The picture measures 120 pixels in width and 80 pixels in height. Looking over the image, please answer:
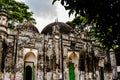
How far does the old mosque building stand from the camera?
15312 millimetres

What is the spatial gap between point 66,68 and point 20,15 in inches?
370

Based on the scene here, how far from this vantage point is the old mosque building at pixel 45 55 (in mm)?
15312

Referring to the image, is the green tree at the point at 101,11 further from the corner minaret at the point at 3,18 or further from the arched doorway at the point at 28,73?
the arched doorway at the point at 28,73

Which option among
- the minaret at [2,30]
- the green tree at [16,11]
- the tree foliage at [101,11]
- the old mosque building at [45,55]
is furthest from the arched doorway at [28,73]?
the tree foliage at [101,11]

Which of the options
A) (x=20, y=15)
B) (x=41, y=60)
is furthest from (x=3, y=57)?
(x=20, y=15)

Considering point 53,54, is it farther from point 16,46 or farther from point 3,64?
point 3,64

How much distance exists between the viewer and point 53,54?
55.9ft

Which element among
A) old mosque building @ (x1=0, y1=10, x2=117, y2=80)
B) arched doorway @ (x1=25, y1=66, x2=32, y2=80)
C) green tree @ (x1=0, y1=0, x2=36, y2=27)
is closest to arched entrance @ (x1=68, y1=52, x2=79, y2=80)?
old mosque building @ (x1=0, y1=10, x2=117, y2=80)

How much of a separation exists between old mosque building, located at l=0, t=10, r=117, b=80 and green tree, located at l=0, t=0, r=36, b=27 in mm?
4815

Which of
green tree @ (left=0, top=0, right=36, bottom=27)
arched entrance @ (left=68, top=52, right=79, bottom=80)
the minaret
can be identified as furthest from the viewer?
green tree @ (left=0, top=0, right=36, bottom=27)

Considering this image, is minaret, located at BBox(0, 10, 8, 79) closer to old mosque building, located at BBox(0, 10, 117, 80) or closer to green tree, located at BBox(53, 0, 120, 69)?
old mosque building, located at BBox(0, 10, 117, 80)

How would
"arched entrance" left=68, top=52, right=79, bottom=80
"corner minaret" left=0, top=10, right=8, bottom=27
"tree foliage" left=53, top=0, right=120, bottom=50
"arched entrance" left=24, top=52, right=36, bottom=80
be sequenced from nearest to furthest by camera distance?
"tree foliage" left=53, top=0, right=120, bottom=50 < "corner minaret" left=0, top=10, right=8, bottom=27 < "arched entrance" left=24, top=52, right=36, bottom=80 < "arched entrance" left=68, top=52, right=79, bottom=80

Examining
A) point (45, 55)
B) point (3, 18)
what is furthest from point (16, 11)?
point (45, 55)

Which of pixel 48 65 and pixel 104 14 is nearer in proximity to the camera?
pixel 104 14
